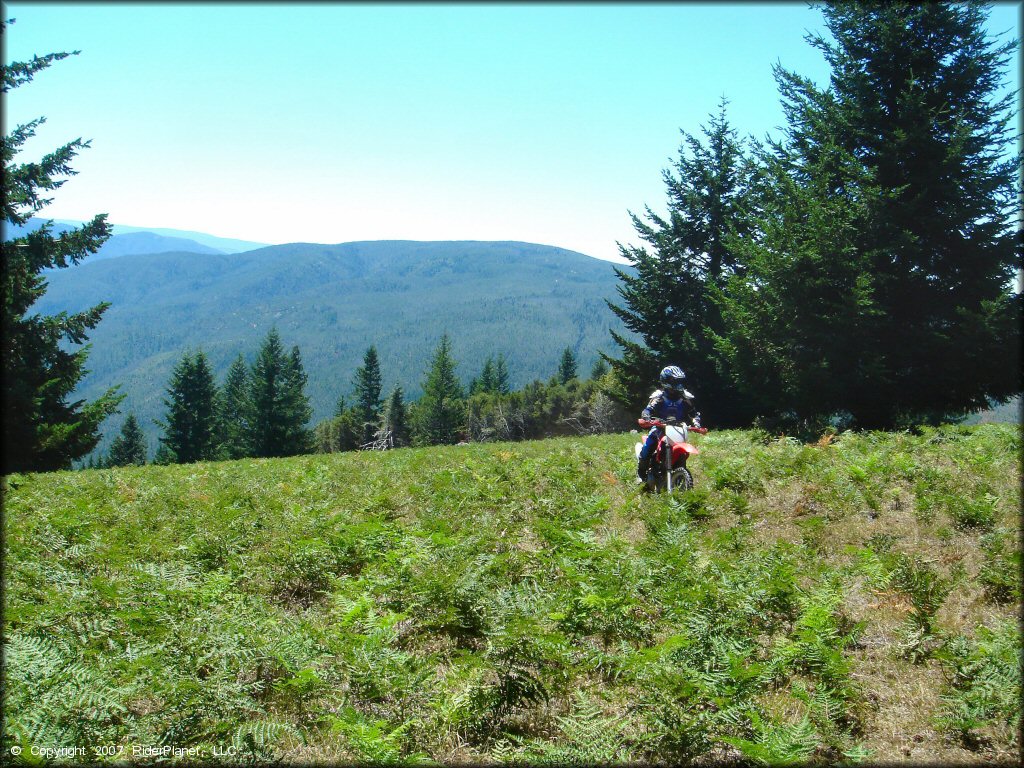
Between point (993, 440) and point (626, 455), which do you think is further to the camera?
point (626, 455)

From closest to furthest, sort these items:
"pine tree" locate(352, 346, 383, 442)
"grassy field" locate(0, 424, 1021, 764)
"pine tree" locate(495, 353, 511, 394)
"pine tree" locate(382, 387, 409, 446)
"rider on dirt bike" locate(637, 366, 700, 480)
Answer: "grassy field" locate(0, 424, 1021, 764), "rider on dirt bike" locate(637, 366, 700, 480), "pine tree" locate(382, 387, 409, 446), "pine tree" locate(352, 346, 383, 442), "pine tree" locate(495, 353, 511, 394)

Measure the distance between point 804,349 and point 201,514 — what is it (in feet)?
59.1

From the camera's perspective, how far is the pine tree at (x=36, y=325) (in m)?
20.0

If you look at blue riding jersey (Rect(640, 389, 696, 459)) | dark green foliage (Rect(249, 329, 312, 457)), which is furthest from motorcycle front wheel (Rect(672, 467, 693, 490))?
dark green foliage (Rect(249, 329, 312, 457))

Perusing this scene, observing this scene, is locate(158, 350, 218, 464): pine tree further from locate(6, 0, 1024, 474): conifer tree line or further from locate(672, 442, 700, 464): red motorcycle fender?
locate(672, 442, 700, 464): red motorcycle fender

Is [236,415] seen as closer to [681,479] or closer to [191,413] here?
[191,413]

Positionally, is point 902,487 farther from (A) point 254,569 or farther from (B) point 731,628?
(A) point 254,569

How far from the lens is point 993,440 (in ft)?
34.6

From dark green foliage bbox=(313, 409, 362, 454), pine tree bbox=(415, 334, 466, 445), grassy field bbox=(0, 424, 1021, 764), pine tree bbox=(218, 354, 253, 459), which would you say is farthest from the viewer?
dark green foliage bbox=(313, 409, 362, 454)

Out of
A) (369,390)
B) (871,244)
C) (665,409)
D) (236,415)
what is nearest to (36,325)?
(665,409)

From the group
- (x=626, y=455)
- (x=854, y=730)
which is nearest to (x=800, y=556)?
(x=854, y=730)

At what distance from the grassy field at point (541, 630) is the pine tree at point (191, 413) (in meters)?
60.0

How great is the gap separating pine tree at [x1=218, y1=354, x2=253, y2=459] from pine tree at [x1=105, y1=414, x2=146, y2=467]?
1505 centimetres

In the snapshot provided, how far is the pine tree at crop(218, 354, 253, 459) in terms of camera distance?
2469 inches
